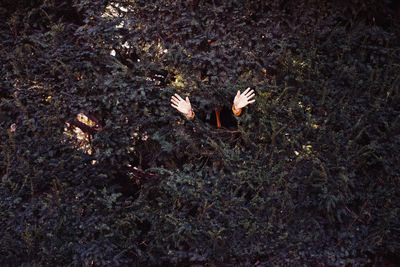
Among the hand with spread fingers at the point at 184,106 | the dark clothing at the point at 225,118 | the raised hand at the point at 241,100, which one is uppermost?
the raised hand at the point at 241,100

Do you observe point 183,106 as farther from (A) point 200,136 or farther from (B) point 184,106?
(A) point 200,136

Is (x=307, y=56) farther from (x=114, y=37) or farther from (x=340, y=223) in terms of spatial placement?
(x=114, y=37)

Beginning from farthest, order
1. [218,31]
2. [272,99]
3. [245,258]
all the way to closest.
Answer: [218,31] < [272,99] < [245,258]

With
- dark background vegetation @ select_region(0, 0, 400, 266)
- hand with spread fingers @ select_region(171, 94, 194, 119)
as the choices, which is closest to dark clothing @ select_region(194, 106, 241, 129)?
dark background vegetation @ select_region(0, 0, 400, 266)

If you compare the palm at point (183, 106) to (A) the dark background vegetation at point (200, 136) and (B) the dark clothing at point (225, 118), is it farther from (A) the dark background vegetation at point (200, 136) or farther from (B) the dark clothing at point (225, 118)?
(B) the dark clothing at point (225, 118)

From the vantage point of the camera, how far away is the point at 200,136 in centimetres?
373

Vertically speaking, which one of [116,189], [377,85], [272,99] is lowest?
[116,189]

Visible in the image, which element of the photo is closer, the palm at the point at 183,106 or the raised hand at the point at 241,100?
the raised hand at the point at 241,100

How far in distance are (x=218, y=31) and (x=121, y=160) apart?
208 centimetres

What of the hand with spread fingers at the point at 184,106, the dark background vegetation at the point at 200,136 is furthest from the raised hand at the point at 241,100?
the hand with spread fingers at the point at 184,106

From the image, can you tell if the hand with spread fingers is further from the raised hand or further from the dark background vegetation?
the raised hand

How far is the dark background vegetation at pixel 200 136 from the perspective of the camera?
3266 mm

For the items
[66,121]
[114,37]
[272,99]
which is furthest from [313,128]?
[66,121]

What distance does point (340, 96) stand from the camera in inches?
142
